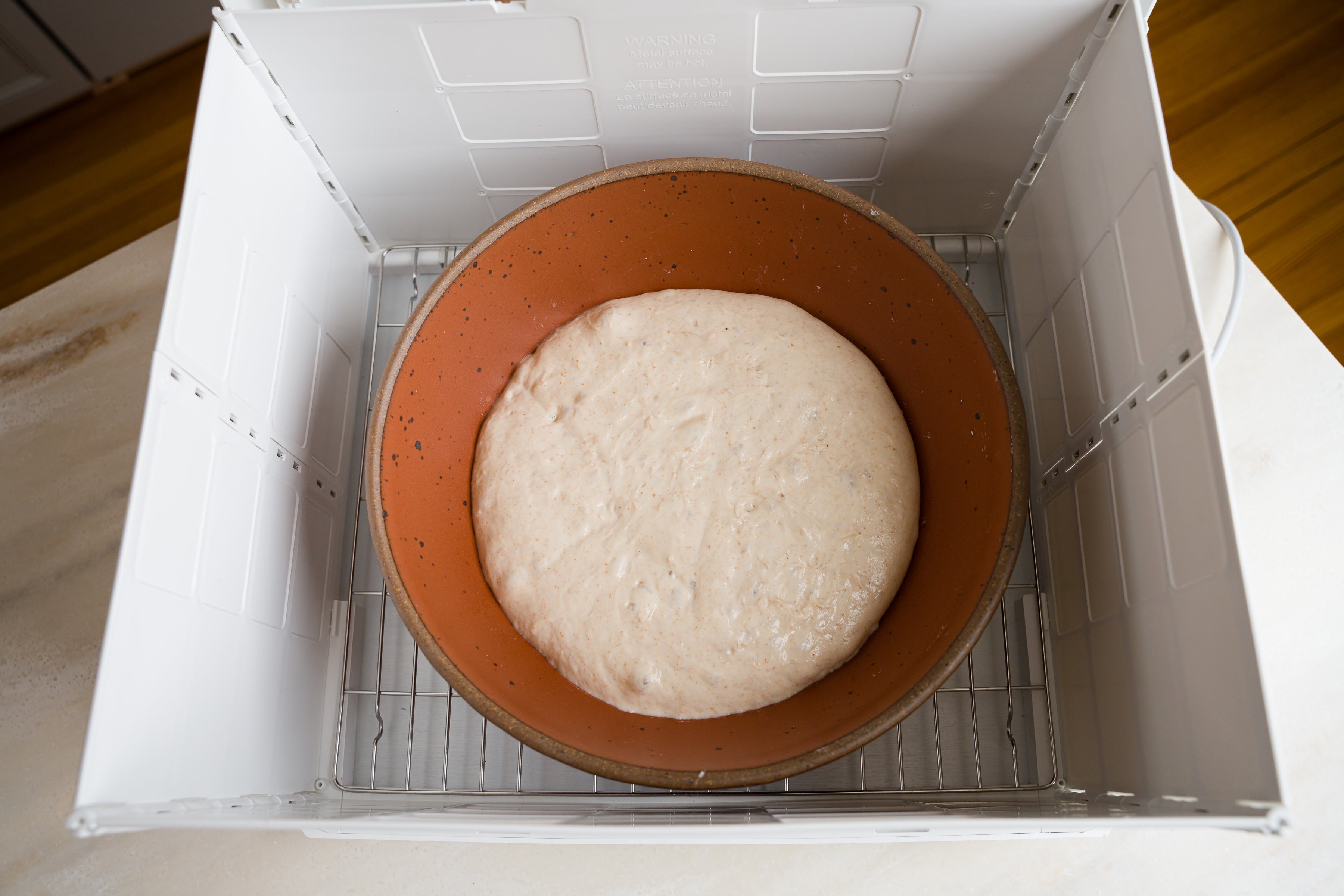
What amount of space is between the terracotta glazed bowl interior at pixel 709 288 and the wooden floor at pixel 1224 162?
824mm

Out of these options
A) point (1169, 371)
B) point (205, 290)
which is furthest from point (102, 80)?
point (1169, 371)

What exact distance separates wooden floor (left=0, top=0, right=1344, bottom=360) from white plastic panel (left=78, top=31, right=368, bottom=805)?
940 millimetres

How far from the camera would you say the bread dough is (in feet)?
2.92

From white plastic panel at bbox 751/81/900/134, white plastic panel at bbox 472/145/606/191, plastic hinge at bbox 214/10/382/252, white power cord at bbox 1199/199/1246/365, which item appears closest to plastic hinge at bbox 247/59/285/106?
plastic hinge at bbox 214/10/382/252

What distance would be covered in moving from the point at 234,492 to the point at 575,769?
0.52m

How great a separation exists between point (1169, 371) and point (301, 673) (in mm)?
1030

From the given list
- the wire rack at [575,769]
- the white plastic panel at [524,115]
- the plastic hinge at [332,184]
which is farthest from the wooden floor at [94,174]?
the wire rack at [575,769]

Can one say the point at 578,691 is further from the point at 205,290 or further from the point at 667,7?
the point at 667,7

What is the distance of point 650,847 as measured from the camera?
0.98 meters

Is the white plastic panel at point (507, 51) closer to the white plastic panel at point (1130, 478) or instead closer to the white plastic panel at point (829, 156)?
the white plastic panel at point (829, 156)

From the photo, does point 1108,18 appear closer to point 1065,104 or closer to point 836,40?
point 1065,104

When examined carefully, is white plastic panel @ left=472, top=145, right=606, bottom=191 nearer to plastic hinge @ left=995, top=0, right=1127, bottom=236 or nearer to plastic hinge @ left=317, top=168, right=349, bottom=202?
plastic hinge @ left=317, top=168, right=349, bottom=202

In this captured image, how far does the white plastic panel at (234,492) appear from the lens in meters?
0.72

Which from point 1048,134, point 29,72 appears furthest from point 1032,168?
point 29,72
